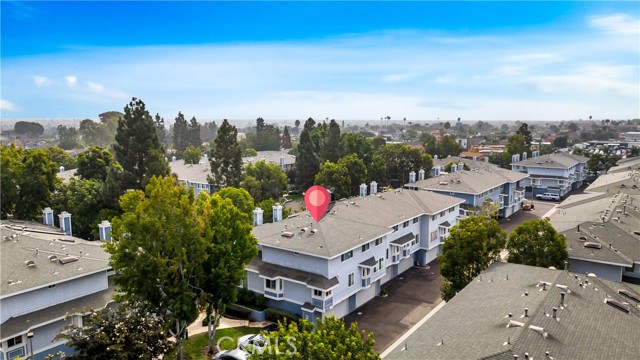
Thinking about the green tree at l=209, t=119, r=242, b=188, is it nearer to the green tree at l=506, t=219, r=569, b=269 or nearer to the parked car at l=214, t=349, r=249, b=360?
the parked car at l=214, t=349, r=249, b=360

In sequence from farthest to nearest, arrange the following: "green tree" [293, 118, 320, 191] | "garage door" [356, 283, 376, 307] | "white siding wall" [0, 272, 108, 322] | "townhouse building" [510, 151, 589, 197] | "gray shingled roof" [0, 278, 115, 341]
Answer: "green tree" [293, 118, 320, 191] → "townhouse building" [510, 151, 589, 197] → "garage door" [356, 283, 376, 307] → "white siding wall" [0, 272, 108, 322] → "gray shingled roof" [0, 278, 115, 341]

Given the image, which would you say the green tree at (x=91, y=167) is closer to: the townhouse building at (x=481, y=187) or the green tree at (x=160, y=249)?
the green tree at (x=160, y=249)

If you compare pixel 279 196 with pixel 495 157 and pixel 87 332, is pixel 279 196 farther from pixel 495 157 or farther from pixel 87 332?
pixel 495 157

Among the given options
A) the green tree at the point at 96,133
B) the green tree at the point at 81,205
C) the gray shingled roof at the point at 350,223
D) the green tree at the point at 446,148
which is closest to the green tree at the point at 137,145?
the green tree at the point at 81,205

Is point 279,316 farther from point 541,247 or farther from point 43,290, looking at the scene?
point 541,247

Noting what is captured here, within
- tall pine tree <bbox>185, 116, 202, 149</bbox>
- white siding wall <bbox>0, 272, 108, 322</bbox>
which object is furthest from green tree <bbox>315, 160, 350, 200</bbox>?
tall pine tree <bbox>185, 116, 202, 149</bbox>

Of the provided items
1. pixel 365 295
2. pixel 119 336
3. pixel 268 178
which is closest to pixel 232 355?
pixel 119 336
